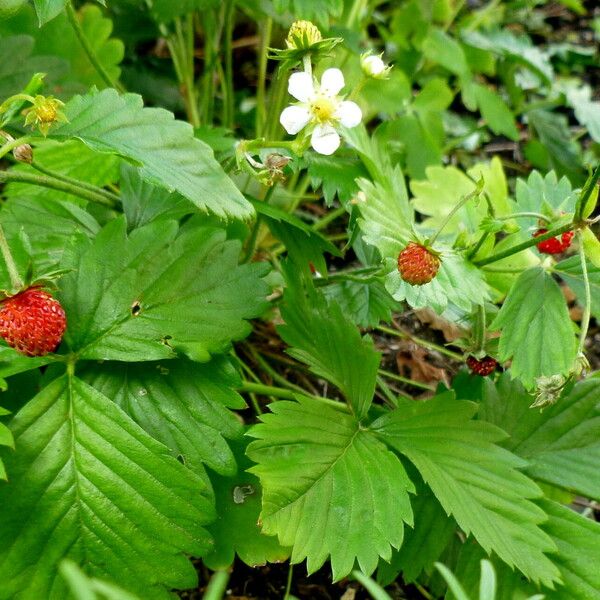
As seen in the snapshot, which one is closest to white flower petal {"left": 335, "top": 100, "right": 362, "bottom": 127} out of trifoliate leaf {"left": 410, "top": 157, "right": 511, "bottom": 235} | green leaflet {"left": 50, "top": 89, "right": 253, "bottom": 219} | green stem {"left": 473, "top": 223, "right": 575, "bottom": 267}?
green leaflet {"left": 50, "top": 89, "right": 253, "bottom": 219}

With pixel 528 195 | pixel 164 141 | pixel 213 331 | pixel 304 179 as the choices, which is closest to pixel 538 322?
pixel 528 195

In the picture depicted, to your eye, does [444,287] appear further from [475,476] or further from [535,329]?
[475,476]

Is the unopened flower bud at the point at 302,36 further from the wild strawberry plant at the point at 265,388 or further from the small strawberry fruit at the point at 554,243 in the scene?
the small strawberry fruit at the point at 554,243

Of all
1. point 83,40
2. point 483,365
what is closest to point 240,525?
point 483,365

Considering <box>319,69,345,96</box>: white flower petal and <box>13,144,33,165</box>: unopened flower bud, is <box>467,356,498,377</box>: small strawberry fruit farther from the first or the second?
<box>13,144,33,165</box>: unopened flower bud

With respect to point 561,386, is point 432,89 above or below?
above

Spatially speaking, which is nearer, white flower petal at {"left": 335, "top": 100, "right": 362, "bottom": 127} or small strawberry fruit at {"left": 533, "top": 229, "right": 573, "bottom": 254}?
white flower petal at {"left": 335, "top": 100, "right": 362, "bottom": 127}

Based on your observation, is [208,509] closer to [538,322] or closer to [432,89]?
[538,322]
